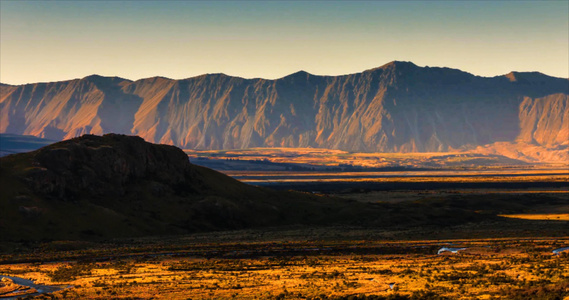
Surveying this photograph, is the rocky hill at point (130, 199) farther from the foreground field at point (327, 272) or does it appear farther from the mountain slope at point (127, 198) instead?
the foreground field at point (327, 272)

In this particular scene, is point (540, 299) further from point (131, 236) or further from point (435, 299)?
point (131, 236)

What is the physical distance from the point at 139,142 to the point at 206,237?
3635 centimetres

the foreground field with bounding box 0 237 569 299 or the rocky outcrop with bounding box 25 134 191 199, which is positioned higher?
the rocky outcrop with bounding box 25 134 191 199

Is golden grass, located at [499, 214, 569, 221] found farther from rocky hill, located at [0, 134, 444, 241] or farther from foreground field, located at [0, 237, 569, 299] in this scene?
foreground field, located at [0, 237, 569, 299]

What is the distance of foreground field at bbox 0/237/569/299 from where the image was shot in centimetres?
5041

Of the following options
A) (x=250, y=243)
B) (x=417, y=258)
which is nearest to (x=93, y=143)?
(x=250, y=243)

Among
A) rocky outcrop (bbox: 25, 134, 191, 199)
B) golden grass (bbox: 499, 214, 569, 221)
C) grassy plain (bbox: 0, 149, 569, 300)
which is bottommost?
golden grass (bbox: 499, 214, 569, 221)

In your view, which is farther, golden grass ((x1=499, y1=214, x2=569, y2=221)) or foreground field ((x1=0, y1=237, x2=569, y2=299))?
golden grass ((x1=499, y1=214, x2=569, y2=221))

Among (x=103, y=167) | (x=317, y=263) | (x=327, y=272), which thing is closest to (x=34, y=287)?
(x=327, y=272)

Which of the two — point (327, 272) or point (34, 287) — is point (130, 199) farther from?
point (327, 272)

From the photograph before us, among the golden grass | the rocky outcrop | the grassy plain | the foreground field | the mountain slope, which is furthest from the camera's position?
the golden grass

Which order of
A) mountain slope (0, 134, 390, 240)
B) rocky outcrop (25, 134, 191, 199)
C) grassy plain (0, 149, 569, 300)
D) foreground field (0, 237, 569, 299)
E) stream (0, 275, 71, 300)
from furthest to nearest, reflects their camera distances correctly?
rocky outcrop (25, 134, 191, 199) → mountain slope (0, 134, 390, 240) → stream (0, 275, 71, 300) → grassy plain (0, 149, 569, 300) → foreground field (0, 237, 569, 299)

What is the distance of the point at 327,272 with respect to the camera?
61562 mm

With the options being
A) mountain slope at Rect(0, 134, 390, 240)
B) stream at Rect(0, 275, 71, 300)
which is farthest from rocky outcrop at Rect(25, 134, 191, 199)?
stream at Rect(0, 275, 71, 300)
